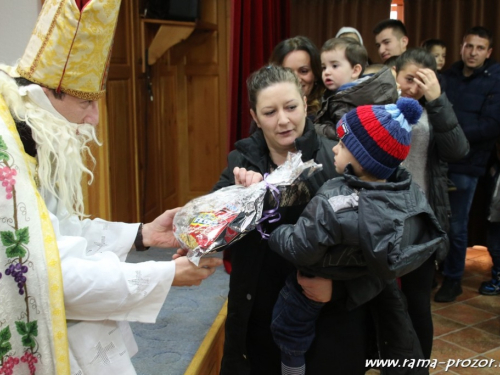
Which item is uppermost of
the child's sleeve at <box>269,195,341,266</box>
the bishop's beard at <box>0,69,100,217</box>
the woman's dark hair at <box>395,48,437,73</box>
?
the woman's dark hair at <box>395,48,437,73</box>

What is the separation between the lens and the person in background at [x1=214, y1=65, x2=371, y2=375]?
1517 millimetres

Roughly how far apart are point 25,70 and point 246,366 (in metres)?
0.97

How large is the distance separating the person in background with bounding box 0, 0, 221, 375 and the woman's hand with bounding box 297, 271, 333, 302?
0.24m

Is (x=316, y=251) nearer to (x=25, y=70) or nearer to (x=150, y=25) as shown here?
(x=25, y=70)

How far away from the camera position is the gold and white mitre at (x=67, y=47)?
122 centimetres

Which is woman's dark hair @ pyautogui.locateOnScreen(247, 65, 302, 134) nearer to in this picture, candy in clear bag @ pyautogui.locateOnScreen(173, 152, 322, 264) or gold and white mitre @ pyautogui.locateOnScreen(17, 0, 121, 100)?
candy in clear bag @ pyautogui.locateOnScreen(173, 152, 322, 264)

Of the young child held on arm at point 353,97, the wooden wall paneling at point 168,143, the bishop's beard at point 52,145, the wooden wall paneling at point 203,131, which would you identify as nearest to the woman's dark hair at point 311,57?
the young child held on arm at point 353,97

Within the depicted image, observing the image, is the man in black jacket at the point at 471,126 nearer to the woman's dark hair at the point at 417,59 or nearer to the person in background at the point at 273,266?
the woman's dark hair at the point at 417,59

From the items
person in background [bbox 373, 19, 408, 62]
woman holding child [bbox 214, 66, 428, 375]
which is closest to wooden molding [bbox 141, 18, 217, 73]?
person in background [bbox 373, 19, 408, 62]

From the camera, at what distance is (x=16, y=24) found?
2.44 meters

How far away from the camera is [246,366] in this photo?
161 centimetres

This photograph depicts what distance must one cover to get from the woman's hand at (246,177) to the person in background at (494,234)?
2.45m

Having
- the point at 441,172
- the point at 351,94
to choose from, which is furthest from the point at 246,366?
the point at 441,172

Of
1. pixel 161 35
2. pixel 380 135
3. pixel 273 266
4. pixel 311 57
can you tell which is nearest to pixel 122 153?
pixel 161 35
